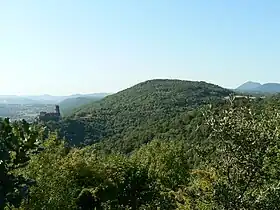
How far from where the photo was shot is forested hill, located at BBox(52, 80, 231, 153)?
→ 4008 inches

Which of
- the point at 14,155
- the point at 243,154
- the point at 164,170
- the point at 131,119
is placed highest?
the point at 14,155

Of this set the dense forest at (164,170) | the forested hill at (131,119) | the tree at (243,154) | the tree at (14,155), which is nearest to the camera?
the tree at (14,155)

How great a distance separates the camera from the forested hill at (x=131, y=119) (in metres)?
102

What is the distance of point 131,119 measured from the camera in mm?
142125

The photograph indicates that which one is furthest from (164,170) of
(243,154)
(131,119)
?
(131,119)

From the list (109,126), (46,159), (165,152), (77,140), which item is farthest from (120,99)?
(46,159)

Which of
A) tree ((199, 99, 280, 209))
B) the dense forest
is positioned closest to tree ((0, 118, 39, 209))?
the dense forest

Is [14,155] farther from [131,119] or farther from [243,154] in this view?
[131,119]

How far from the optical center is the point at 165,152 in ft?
146

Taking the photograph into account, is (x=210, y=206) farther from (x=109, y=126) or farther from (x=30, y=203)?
(x=109, y=126)

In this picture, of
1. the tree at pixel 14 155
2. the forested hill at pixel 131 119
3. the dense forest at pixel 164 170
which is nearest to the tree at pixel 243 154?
the dense forest at pixel 164 170

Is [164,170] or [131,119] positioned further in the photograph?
[131,119]

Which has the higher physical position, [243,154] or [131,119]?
[243,154]

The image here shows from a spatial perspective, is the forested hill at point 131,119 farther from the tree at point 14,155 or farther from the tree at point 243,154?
the tree at point 14,155
